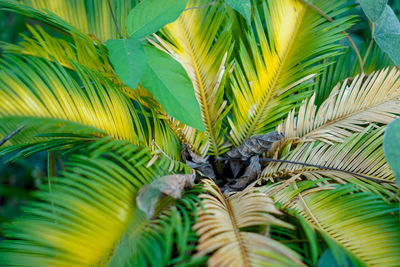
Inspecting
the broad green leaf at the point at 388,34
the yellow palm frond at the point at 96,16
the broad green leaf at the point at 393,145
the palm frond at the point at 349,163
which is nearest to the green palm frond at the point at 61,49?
the yellow palm frond at the point at 96,16

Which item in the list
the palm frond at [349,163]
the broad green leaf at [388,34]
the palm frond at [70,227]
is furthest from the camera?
the broad green leaf at [388,34]

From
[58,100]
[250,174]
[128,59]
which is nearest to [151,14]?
[128,59]

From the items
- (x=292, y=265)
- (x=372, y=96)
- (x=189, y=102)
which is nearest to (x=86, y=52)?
(x=189, y=102)

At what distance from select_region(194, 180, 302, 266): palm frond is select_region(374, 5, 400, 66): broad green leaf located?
0.53 metres

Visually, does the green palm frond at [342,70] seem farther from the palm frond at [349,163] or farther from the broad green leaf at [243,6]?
the broad green leaf at [243,6]

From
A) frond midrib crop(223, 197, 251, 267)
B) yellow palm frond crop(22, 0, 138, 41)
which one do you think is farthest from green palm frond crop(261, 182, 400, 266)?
yellow palm frond crop(22, 0, 138, 41)

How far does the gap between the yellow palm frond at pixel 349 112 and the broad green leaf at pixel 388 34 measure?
1.9 inches

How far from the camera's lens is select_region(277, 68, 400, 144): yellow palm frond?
740 mm

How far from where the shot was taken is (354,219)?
550 mm

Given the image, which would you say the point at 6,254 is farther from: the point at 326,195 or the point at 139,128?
the point at 326,195

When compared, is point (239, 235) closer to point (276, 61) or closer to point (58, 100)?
point (58, 100)

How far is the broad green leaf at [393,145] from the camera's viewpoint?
1.69 feet

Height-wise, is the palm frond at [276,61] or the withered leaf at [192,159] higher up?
the palm frond at [276,61]

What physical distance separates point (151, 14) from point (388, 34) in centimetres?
63
